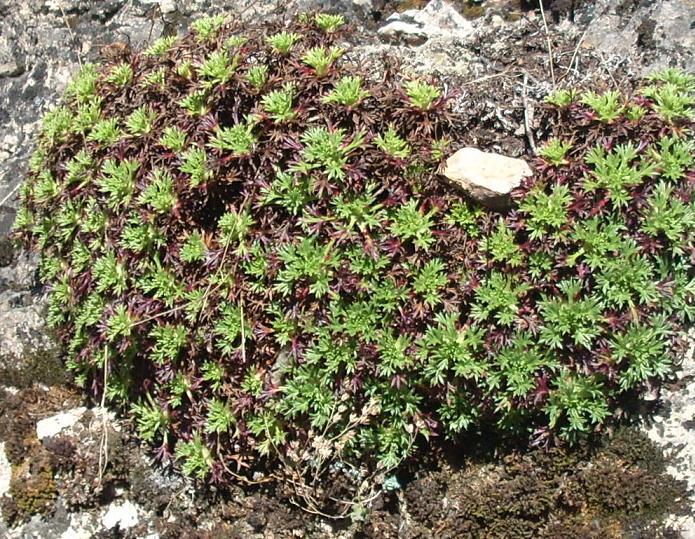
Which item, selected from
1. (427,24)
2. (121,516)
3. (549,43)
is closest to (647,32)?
(549,43)

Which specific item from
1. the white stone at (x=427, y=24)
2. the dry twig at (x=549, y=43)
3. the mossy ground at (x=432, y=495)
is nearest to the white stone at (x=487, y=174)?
the dry twig at (x=549, y=43)

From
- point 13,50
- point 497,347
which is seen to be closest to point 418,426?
point 497,347

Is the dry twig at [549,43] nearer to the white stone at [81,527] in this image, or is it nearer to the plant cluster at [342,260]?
the plant cluster at [342,260]

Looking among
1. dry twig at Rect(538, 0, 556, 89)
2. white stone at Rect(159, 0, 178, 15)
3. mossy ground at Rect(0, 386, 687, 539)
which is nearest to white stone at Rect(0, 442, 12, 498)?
mossy ground at Rect(0, 386, 687, 539)

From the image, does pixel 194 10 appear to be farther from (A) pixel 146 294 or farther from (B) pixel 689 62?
(B) pixel 689 62

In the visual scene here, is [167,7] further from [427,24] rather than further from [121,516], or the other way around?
[121,516]

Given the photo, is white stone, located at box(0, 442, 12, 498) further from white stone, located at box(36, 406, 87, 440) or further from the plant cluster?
the plant cluster

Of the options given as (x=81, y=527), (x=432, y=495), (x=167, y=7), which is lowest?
(x=81, y=527)
